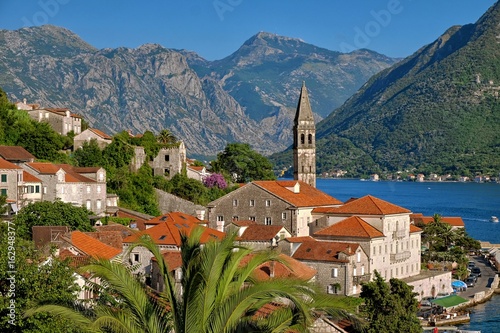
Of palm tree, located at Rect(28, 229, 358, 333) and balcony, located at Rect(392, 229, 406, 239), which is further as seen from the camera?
balcony, located at Rect(392, 229, 406, 239)

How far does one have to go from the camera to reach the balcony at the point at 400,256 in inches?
2053

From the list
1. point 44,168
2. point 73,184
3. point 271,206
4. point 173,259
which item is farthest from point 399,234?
point 44,168

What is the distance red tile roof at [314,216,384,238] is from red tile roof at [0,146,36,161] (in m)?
19.3

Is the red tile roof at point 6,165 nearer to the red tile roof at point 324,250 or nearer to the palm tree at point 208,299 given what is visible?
the red tile roof at point 324,250

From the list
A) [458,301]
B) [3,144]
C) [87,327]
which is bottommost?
[458,301]

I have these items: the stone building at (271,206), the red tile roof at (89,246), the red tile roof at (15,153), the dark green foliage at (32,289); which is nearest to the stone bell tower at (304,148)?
the stone building at (271,206)

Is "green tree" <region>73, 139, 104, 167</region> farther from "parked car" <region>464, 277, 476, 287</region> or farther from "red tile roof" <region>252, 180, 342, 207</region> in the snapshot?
Result: "parked car" <region>464, 277, 476, 287</region>

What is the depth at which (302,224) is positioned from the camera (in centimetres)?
5472

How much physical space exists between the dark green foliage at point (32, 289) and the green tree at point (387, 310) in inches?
642

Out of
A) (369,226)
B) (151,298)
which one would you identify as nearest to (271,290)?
(151,298)

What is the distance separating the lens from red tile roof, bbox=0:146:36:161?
52031mm

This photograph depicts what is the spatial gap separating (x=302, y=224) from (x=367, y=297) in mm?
20731

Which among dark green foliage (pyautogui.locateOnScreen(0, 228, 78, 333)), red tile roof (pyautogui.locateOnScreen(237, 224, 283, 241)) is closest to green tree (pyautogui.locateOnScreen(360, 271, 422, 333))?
red tile roof (pyautogui.locateOnScreen(237, 224, 283, 241))

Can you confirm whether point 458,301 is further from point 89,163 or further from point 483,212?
point 483,212
